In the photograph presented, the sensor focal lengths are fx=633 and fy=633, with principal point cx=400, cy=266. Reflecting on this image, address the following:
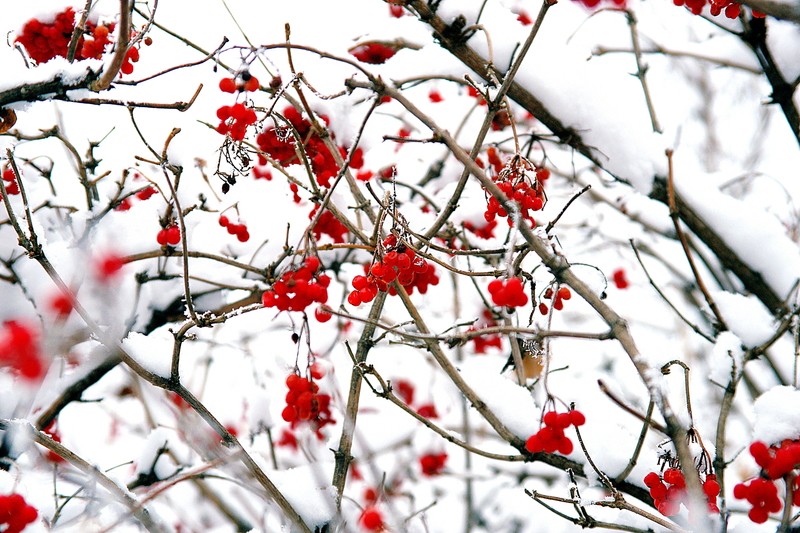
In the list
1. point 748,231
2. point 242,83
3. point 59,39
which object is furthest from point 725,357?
point 59,39

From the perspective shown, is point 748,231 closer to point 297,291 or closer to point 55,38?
point 297,291

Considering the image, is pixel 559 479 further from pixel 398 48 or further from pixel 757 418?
pixel 398 48

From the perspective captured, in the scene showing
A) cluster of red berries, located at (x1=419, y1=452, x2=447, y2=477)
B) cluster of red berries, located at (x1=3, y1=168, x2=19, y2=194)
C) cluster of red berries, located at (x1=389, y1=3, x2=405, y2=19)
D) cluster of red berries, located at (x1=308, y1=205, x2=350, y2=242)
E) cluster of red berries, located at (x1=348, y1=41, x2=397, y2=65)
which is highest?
cluster of red berries, located at (x1=389, y1=3, x2=405, y2=19)

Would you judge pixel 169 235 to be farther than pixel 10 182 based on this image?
No

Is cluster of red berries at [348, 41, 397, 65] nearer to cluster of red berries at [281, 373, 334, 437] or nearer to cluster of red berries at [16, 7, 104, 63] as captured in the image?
cluster of red berries at [16, 7, 104, 63]

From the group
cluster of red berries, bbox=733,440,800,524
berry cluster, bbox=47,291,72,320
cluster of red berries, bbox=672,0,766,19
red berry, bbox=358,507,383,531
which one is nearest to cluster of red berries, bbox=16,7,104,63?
berry cluster, bbox=47,291,72,320

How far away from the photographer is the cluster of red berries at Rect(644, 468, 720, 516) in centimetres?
137

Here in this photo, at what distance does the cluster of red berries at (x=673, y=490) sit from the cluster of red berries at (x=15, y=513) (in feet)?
5.06

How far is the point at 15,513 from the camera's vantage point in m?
1.59

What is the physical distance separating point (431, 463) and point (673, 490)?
1.96m

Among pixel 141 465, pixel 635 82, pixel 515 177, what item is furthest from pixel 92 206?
pixel 635 82

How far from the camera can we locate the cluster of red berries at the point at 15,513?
1.57m

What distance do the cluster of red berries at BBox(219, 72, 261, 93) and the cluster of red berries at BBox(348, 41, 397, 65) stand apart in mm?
818

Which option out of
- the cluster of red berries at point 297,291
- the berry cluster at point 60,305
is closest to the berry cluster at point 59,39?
the berry cluster at point 60,305
